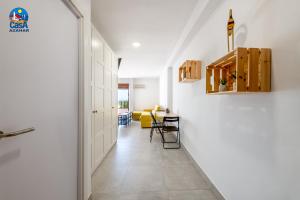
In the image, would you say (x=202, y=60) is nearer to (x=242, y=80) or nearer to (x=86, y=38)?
(x=242, y=80)

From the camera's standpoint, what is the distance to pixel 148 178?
7.00 ft

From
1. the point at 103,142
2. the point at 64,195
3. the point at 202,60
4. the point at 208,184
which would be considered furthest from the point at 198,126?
the point at 64,195

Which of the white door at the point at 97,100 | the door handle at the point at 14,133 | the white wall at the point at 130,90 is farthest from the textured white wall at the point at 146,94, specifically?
the door handle at the point at 14,133

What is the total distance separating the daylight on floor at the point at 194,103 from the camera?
2.81 ft

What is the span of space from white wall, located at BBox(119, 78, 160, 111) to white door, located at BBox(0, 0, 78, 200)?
7.70 meters

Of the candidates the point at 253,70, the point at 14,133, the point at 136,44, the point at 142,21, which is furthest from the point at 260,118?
the point at 136,44

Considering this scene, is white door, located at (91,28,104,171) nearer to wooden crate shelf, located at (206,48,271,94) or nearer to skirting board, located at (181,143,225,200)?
skirting board, located at (181,143,225,200)

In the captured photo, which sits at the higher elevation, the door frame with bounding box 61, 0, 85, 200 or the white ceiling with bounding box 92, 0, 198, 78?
the white ceiling with bounding box 92, 0, 198, 78

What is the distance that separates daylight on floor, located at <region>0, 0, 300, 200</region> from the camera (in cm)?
86

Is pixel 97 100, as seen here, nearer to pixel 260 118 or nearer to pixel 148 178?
pixel 148 178

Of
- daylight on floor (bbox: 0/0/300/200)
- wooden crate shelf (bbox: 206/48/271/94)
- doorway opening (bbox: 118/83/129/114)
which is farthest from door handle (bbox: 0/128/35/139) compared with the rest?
doorway opening (bbox: 118/83/129/114)

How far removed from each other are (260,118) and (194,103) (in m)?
1.55

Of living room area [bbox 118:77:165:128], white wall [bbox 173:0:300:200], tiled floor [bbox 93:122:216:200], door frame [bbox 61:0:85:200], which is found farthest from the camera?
living room area [bbox 118:77:165:128]

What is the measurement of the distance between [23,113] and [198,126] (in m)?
2.23
